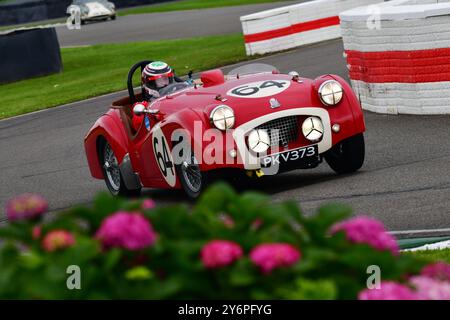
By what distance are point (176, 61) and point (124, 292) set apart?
23.7 m

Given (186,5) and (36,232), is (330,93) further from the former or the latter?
(186,5)

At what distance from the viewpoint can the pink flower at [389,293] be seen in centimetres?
261

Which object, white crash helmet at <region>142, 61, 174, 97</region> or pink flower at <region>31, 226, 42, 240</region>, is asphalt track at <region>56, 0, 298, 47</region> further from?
pink flower at <region>31, 226, 42, 240</region>

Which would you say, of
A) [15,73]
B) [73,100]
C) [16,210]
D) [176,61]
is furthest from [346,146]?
[15,73]

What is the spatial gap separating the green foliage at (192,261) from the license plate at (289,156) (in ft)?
21.0

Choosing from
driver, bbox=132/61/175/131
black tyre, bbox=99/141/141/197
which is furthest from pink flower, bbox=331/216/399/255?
black tyre, bbox=99/141/141/197

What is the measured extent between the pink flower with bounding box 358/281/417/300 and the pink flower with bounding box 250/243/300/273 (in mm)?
175

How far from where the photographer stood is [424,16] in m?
12.9

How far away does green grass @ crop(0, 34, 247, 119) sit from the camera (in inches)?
891

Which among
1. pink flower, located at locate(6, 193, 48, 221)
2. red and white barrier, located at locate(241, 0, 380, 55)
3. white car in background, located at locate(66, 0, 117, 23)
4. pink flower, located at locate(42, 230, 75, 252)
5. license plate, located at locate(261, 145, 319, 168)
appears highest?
pink flower, located at locate(6, 193, 48, 221)

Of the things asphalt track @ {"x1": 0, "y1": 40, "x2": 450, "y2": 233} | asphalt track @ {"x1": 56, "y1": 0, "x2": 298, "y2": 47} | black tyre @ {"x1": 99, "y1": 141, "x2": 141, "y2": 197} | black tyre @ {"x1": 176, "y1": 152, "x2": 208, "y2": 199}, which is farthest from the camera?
asphalt track @ {"x1": 56, "y1": 0, "x2": 298, "y2": 47}

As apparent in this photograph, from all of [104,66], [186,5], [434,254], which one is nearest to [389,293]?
[434,254]

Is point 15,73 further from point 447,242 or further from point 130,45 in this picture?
point 447,242

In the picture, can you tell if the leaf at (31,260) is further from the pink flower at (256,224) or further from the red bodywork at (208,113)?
the red bodywork at (208,113)
